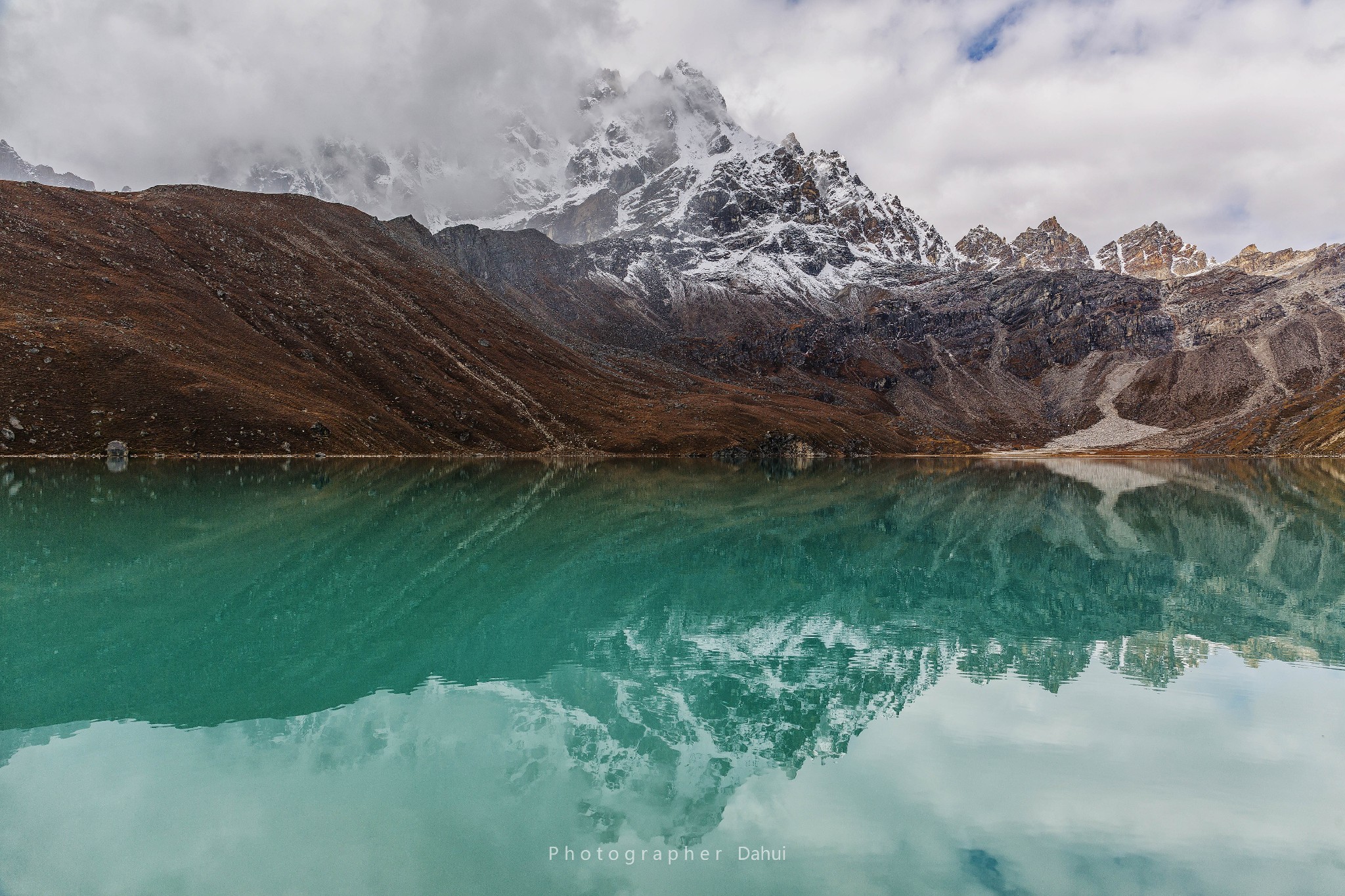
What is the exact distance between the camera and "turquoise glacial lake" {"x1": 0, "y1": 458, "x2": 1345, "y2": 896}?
11555 millimetres

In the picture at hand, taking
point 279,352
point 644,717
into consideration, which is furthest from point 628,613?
point 279,352

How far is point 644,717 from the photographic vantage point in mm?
17547

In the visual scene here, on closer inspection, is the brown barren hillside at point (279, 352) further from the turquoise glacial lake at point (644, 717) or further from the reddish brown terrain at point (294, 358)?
the turquoise glacial lake at point (644, 717)

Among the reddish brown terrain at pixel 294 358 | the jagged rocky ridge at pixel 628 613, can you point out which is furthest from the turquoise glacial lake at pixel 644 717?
the reddish brown terrain at pixel 294 358

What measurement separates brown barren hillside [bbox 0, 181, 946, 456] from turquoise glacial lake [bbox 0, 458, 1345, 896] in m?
52.4

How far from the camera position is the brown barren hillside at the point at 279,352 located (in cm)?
8288

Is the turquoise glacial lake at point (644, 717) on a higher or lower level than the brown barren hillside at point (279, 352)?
lower

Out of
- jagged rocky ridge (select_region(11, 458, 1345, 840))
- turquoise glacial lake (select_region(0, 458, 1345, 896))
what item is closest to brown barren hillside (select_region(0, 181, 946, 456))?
jagged rocky ridge (select_region(11, 458, 1345, 840))

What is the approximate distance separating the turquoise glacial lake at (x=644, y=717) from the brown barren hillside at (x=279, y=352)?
5243 centimetres

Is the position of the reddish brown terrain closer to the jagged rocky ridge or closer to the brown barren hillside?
the brown barren hillside

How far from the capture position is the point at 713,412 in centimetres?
16350

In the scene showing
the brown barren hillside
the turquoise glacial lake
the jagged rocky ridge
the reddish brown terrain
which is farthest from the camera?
the reddish brown terrain

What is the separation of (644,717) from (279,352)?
110m

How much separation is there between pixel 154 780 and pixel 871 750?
1372 centimetres
